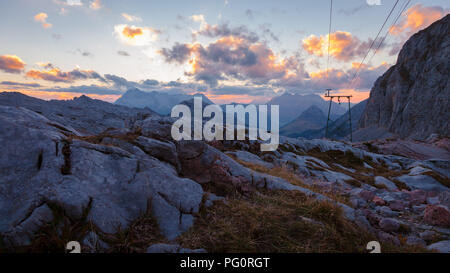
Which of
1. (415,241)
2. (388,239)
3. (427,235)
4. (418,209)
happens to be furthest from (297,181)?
(418,209)

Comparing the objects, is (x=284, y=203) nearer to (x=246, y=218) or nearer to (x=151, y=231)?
(x=246, y=218)

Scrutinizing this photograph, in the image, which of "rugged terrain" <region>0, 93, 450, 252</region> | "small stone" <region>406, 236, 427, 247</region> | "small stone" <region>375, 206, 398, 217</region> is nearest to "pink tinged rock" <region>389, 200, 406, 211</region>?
"small stone" <region>375, 206, 398, 217</region>

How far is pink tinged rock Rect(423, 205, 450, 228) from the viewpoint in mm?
9281

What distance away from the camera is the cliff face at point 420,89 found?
4031 inches

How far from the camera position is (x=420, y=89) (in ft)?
380

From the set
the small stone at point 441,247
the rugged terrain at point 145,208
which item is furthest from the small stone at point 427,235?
the small stone at point 441,247

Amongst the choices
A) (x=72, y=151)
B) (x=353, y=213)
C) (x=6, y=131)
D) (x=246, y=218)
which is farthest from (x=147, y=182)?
(x=353, y=213)

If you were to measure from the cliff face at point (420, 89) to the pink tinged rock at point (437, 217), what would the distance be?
123246 mm

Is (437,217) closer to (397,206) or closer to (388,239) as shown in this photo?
(397,206)

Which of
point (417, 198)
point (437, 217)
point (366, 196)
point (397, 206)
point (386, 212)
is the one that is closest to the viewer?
point (437, 217)

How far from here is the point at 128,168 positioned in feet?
24.1

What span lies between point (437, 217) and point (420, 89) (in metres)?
150
